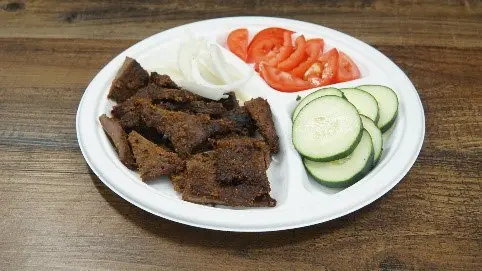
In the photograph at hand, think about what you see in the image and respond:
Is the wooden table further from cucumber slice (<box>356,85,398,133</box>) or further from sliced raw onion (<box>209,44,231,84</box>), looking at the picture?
sliced raw onion (<box>209,44,231,84</box>)

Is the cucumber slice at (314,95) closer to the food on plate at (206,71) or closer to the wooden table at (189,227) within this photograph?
the food on plate at (206,71)

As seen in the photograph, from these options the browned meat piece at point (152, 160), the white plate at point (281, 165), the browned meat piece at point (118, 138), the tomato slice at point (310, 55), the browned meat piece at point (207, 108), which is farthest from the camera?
the tomato slice at point (310, 55)

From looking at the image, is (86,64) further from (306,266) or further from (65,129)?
(306,266)

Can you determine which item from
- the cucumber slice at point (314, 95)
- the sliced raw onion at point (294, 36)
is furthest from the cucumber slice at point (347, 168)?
the sliced raw onion at point (294, 36)

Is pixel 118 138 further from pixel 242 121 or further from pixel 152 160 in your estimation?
pixel 242 121

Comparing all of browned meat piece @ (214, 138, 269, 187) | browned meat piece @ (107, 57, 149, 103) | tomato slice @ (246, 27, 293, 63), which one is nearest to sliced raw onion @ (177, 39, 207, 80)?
browned meat piece @ (107, 57, 149, 103)

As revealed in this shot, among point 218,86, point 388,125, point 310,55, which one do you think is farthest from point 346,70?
point 218,86
